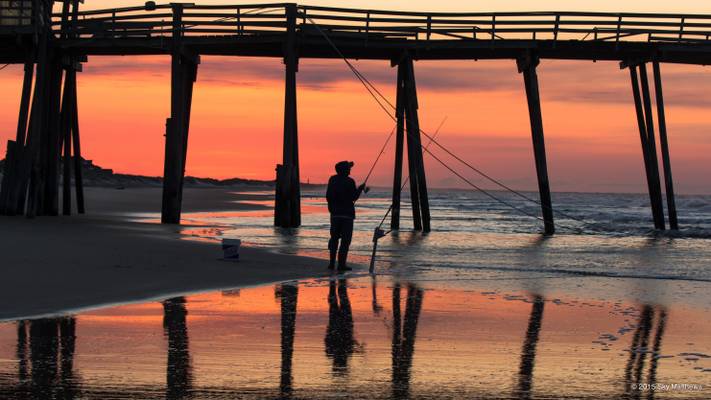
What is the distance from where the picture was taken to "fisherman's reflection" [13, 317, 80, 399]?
5707 mm

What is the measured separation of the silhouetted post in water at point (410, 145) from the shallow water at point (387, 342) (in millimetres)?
12381

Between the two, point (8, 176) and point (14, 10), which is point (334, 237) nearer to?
point (8, 176)

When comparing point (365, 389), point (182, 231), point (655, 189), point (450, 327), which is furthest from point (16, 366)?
point (655, 189)

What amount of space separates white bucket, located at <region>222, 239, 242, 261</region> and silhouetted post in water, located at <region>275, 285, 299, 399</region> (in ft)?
9.58

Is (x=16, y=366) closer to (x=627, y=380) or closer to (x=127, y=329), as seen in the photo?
(x=127, y=329)

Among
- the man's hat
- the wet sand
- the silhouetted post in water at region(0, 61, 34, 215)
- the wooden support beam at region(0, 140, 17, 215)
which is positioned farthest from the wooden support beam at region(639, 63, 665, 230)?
the wooden support beam at region(0, 140, 17, 215)

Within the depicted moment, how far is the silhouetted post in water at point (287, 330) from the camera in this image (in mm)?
6031

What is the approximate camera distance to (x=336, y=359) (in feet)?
22.7

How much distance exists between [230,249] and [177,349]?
7516 mm

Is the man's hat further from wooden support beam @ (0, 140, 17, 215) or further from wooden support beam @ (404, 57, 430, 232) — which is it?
wooden support beam @ (0, 140, 17, 215)

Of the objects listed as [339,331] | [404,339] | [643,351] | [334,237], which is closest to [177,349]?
[339,331]

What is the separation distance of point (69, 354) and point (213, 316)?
222cm

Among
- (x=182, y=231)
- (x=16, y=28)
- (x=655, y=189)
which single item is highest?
(x=16, y=28)

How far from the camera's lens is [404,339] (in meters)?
7.90
